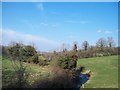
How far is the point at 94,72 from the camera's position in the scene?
2033cm

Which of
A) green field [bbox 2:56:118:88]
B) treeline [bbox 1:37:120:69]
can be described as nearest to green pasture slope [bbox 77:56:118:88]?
green field [bbox 2:56:118:88]

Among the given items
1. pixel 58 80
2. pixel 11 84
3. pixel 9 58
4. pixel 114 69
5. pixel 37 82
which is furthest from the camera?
pixel 114 69

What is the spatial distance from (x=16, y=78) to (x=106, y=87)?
259 inches

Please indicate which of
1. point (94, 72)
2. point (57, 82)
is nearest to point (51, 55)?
point (94, 72)

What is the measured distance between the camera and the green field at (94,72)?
1231 centimetres

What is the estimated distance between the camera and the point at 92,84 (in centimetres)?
1609

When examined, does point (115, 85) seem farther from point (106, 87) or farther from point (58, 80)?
point (58, 80)

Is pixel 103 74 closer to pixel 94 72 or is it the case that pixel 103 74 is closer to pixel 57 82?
pixel 94 72

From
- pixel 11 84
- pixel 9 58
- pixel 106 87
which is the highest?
pixel 9 58

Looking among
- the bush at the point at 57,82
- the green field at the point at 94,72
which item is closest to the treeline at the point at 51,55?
the green field at the point at 94,72

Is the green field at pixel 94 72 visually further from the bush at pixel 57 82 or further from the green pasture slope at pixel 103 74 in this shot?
the bush at pixel 57 82

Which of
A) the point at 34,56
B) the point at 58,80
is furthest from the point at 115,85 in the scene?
the point at 34,56

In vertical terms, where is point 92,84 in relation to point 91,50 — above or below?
below

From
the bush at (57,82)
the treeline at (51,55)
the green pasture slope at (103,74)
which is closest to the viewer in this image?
the bush at (57,82)
